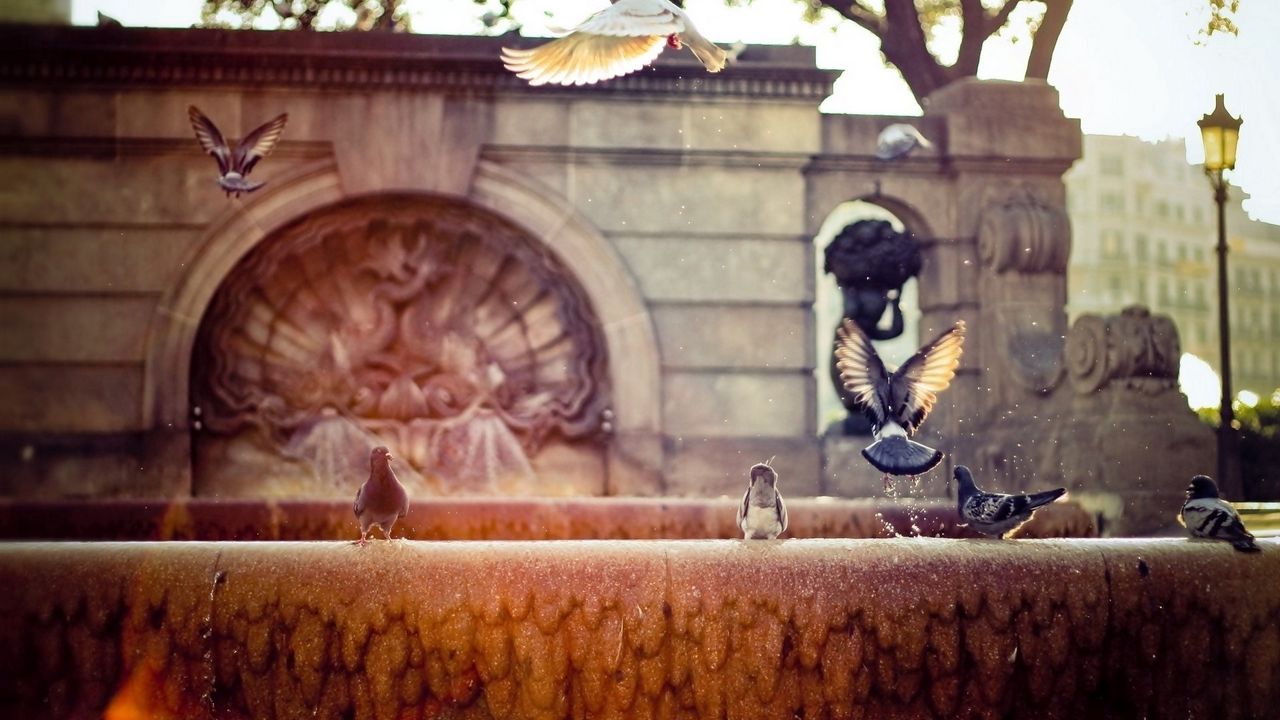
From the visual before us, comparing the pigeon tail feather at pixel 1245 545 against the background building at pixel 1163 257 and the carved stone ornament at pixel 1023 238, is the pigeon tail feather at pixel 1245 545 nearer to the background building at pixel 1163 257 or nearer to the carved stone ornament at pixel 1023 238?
the carved stone ornament at pixel 1023 238

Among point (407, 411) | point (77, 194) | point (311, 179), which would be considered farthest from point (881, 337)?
point (77, 194)

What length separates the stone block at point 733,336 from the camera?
12883 millimetres

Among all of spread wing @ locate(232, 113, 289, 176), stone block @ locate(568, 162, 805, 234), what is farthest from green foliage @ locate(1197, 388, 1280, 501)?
spread wing @ locate(232, 113, 289, 176)

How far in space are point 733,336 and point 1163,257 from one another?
66.4 metres

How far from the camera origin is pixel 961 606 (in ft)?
16.0

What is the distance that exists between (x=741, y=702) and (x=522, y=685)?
0.74m

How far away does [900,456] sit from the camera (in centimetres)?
711

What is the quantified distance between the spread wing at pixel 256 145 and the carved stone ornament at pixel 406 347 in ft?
4.04

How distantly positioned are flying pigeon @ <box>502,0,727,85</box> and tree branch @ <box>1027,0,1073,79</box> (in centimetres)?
1093

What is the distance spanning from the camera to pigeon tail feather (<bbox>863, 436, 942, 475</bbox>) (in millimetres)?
6961

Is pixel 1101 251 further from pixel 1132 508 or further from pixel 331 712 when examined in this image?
pixel 331 712

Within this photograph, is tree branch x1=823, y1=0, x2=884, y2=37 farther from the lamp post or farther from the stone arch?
the stone arch

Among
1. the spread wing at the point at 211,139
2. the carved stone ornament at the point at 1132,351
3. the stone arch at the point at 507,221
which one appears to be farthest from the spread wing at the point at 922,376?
the spread wing at the point at 211,139

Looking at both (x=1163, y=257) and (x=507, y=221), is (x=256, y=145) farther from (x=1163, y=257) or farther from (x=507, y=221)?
(x=1163, y=257)
